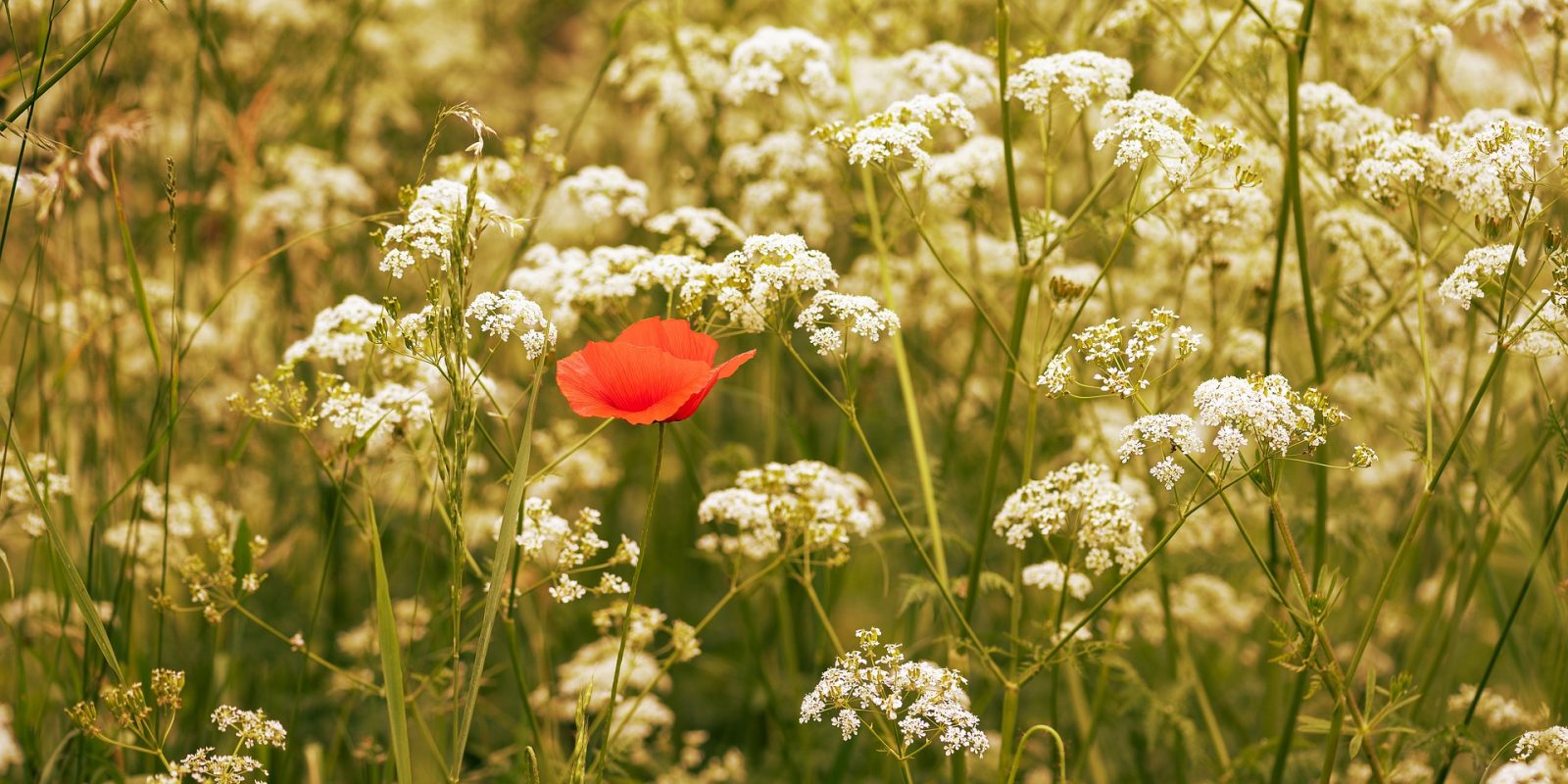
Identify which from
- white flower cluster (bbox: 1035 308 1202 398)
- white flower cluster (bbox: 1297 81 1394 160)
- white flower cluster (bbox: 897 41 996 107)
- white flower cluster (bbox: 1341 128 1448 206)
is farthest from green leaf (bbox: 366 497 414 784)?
white flower cluster (bbox: 1297 81 1394 160)

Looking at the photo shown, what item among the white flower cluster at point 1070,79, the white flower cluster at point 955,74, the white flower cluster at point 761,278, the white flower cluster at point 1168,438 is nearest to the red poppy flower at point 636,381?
the white flower cluster at point 761,278

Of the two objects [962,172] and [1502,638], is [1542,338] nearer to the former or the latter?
[1502,638]

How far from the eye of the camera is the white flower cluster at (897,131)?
8.66 feet

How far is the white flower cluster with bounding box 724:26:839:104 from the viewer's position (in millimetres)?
3449

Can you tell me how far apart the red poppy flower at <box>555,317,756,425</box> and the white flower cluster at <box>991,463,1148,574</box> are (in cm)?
79

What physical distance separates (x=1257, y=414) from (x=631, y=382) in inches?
42.9

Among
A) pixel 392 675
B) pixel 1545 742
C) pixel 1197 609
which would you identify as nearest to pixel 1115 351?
pixel 1545 742

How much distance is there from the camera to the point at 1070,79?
2836mm

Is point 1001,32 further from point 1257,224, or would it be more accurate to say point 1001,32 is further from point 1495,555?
point 1495,555

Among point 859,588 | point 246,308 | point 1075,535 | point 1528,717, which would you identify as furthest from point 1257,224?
point 246,308

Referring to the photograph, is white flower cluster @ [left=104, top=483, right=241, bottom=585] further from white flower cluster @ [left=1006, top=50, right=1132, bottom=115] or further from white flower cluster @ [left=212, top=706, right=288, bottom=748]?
white flower cluster @ [left=1006, top=50, right=1132, bottom=115]

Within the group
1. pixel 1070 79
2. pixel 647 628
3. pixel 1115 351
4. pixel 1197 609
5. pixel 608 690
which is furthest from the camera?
pixel 1197 609

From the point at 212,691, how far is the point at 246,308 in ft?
7.74

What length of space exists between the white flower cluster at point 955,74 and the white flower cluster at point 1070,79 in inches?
15.8
